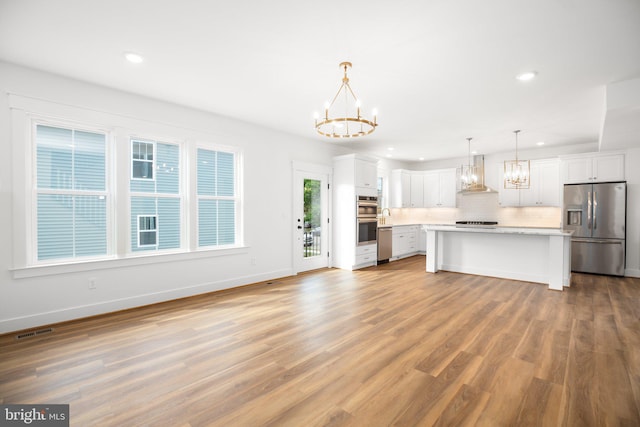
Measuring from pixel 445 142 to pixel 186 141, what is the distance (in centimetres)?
531

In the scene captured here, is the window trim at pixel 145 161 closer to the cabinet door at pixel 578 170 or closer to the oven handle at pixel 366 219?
the oven handle at pixel 366 219

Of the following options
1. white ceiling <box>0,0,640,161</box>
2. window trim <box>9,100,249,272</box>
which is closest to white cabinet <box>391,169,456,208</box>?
white ceiling <box>0,0,640,161</box>

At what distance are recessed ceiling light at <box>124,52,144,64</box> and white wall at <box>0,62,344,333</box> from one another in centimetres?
101

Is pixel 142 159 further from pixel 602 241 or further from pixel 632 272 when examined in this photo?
pixel 632 272

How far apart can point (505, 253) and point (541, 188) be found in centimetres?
270

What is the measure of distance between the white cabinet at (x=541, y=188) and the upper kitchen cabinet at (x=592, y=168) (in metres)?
0.47

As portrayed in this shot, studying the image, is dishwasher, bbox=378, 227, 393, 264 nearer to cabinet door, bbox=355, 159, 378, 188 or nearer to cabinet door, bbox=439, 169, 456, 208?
cabinet door, bbox=355, 159, 378, 188

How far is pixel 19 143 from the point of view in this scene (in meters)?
3.21

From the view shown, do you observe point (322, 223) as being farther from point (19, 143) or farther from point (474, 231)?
point (19, 143)

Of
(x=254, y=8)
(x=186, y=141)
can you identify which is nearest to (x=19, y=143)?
(x=186, y=141)

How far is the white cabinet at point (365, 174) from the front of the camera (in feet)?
21.4

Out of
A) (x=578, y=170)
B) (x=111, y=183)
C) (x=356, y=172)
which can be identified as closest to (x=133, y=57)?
(x=111, y=183)

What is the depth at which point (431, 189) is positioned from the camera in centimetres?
893

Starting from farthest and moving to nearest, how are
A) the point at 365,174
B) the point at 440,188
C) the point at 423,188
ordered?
1. the point at 423,188
2. the point at 440,188
3. the point at 365,174
